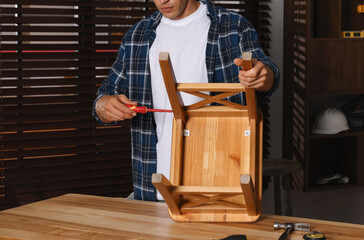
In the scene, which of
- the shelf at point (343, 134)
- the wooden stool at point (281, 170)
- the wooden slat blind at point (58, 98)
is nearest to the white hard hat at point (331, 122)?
the shelf at point (343, 134)

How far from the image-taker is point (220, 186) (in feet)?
4.95

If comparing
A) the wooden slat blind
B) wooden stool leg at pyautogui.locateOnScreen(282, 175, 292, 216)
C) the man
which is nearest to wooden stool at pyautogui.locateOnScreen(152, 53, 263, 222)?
the man

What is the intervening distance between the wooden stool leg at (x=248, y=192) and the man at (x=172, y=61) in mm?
486

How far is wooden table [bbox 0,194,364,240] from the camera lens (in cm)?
143

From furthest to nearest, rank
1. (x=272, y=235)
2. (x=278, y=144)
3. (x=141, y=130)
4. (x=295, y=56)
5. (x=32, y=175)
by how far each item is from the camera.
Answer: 1. (x=278, y=144)
2. (x=295, y=56)
3. (x=32, y=175)
4. (x=141, y=130)
5. (x=272, y=235)

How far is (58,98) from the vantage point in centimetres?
312

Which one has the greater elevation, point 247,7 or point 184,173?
point 247,7

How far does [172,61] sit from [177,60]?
22 mm

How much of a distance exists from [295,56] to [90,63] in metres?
1.25

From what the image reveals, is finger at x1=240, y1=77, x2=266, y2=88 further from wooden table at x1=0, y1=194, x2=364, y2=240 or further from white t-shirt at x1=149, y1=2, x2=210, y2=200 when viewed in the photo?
white t-shirt at x1=149, y1=2, x2=210, y2=200

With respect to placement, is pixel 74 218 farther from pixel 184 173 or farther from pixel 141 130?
pixel 141 130

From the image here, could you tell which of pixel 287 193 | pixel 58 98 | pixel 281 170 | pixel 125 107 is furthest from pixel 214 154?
pixel 58 98

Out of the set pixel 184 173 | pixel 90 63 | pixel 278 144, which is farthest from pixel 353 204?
pixel 184 173

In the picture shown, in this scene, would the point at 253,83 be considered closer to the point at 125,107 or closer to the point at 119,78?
the point at 125,107
